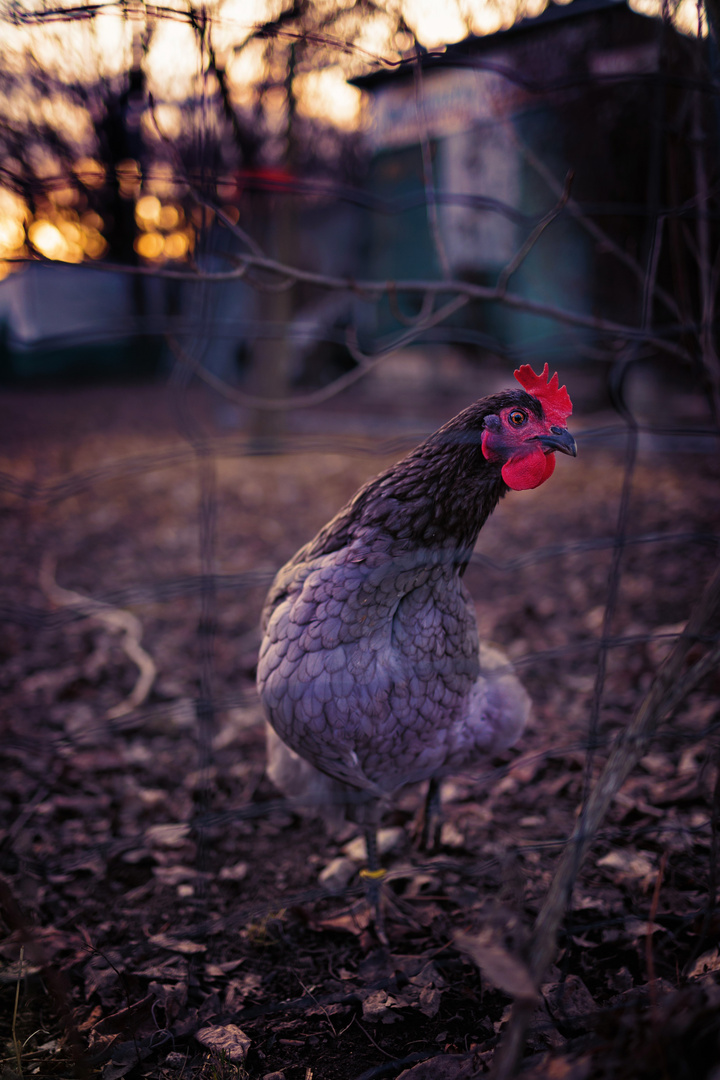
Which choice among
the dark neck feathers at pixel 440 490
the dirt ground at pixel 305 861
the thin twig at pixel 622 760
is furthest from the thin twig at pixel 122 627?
the thin twig at pixel 622 760

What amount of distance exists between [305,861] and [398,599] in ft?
3.85

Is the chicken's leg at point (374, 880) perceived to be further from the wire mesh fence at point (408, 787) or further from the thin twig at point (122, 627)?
the thin twig at point (122, 627)

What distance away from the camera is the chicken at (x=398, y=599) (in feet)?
4.89

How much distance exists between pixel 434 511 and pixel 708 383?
4.82 feet

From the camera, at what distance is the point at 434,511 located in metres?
1.52

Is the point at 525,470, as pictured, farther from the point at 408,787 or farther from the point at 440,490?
the point at 408,787

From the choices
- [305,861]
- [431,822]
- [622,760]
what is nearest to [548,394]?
[622,760]

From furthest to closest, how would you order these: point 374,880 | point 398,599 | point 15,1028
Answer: point 374,880
point 398,599
point 15,1028

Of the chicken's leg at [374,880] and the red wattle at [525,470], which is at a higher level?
the red wattle at [525,470]

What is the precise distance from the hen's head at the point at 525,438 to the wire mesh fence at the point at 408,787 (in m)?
0.17

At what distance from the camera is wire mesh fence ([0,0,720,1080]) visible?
1.35 meters

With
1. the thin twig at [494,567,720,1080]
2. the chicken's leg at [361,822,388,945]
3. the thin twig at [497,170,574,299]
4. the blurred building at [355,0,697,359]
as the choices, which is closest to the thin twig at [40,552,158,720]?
the chicken's leg at [361,822,388,945]

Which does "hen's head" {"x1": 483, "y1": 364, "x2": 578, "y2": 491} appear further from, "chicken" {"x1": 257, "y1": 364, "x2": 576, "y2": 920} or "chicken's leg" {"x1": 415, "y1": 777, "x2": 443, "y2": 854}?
"chicken's leg" {"x1": 415, "y1": 777, "x2": 443, "y2": 854}

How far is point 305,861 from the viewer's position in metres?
2.15
